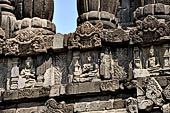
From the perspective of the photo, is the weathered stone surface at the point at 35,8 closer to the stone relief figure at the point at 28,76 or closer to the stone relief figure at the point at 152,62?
the stone relief figure at the point at 28,76

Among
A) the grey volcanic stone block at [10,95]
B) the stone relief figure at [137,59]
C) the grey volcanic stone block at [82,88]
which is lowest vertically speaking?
the grey volcanic stone block at [10,95]

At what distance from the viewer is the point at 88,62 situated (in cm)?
1780

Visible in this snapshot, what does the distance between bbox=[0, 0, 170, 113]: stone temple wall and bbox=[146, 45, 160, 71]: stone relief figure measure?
26 millimetres

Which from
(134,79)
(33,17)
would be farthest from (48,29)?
(134,79)

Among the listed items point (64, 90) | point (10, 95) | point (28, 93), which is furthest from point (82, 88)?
point (10, 95)

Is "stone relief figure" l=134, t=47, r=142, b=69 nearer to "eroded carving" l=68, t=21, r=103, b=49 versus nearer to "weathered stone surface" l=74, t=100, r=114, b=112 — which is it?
"eroded carving" l=68, t=21, r=103, b=49

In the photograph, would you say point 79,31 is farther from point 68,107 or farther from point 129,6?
point 129,6

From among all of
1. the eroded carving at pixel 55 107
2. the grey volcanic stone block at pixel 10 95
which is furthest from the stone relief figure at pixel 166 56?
the grey volcanic stone block at pixel 10 95

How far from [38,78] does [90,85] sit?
1.64 metres

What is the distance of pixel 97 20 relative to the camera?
1816 centimetres

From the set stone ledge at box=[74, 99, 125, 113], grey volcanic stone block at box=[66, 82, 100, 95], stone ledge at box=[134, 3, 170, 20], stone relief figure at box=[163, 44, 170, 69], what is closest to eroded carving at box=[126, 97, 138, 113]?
stone ledge at box=[74, 99, 125, 113]

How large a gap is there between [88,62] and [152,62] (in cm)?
179

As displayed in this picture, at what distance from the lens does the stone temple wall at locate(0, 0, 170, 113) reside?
16953 millimetres

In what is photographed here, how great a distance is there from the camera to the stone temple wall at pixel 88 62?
1695 cm
